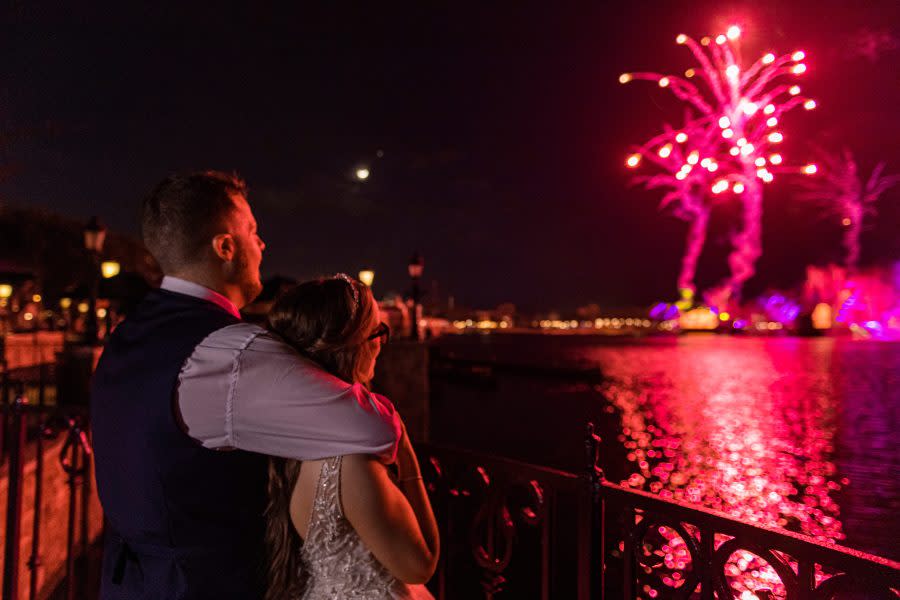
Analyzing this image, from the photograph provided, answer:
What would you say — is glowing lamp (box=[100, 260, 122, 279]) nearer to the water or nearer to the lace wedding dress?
the water

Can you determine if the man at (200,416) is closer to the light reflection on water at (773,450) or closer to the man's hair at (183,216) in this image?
the man's hair at (183,216)

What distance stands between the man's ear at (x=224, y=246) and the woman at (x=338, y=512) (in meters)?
0.23

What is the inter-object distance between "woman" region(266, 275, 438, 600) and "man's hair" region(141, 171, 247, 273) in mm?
304

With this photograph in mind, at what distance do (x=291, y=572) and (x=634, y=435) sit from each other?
21551 millimetres

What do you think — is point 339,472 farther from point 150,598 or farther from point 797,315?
point 797,315

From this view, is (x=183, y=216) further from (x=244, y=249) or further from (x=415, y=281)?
(x=415, y=281)

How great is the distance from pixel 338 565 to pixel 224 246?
95 cm

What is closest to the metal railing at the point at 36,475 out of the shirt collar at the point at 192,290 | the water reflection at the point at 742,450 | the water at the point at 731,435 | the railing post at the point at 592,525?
the shirt collar at the point at 192,290

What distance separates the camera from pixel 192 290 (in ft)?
5.98

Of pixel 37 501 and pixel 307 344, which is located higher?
pixel 307 344

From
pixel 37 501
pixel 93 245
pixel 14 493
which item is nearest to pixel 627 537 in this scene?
pixel 14 493

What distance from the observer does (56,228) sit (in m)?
37.8

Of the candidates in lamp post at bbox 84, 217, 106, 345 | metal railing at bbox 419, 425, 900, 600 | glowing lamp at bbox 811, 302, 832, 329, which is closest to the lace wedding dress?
metal railing at bbox 419, 425, 900, 600

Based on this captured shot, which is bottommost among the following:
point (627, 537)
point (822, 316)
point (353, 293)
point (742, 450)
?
point (742, 450)
